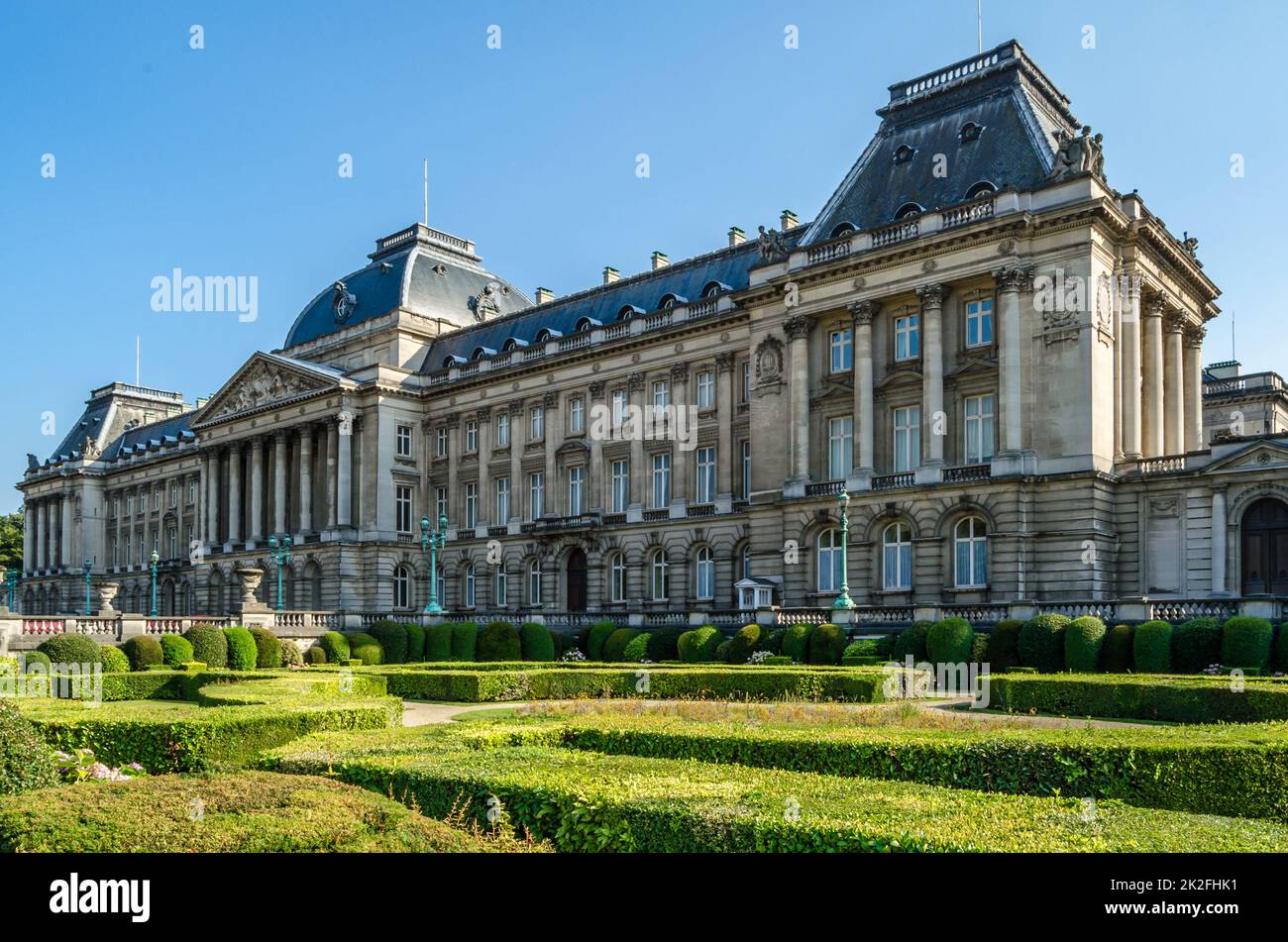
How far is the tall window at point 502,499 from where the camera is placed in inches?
2766

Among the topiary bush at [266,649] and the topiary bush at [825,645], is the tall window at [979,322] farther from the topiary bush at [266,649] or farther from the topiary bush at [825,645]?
the topiary bush at [266,649]

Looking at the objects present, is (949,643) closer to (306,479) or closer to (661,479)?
(661,479)

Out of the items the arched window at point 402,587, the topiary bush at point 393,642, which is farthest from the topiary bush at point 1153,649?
the arched window at point 402,587

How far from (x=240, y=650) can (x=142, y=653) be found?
188 inches

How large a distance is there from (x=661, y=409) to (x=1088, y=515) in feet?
81.9

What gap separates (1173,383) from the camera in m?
51.6

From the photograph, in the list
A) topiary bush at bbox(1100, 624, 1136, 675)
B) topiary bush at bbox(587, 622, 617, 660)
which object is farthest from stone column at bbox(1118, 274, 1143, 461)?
topiary bush at bbox(587, 622, 617, 660)

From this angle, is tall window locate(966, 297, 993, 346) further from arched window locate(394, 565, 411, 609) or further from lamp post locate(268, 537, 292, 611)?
arched window locate(394, 565, 411, 609)

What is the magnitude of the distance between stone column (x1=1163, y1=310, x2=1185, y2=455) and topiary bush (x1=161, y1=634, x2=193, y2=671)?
134 ft

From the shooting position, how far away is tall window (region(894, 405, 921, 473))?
48.6 metres

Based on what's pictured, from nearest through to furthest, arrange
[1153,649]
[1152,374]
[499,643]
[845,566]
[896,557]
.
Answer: [1153,649]
[845,566]
[896,557]
[499,643]
[1152,374]

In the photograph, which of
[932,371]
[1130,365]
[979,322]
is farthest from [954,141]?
[1130,365]
